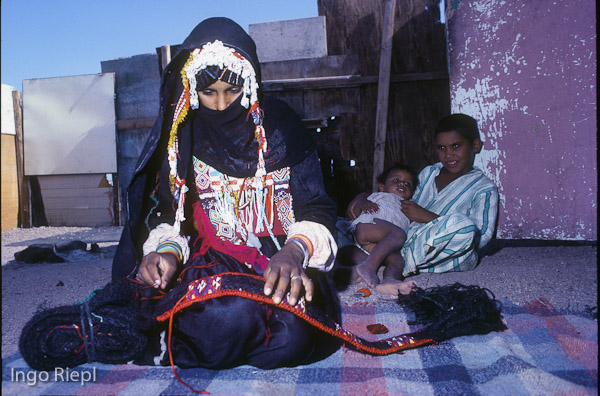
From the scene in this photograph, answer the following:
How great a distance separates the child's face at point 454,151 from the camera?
3465 mm

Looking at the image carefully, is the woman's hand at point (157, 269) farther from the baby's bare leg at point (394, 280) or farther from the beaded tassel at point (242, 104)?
the baby's bare leg at point (394, 280)

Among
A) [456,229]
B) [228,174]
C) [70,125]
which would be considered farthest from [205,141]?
[70,125]

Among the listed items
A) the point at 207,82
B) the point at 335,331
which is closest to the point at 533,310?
the point at 335,331

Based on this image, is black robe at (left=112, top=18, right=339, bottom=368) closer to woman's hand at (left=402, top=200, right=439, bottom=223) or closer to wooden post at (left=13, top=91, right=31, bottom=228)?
woman's hand at (left=402, top=200, right=439, bottom=223)

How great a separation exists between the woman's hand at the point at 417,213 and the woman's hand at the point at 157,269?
83.5 inches

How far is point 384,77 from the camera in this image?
4.49 m

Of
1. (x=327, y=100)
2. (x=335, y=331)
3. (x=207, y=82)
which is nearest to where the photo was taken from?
(x=335, y=331)

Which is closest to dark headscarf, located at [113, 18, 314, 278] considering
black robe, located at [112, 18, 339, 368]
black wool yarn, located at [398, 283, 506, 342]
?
black robe, located at [112, 18, 339, 368]

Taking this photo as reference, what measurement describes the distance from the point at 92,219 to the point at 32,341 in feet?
19.7

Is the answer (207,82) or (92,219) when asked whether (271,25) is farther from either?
(92,219)

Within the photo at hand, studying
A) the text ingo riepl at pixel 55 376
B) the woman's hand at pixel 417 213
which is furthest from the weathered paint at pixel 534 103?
the text ingo riepl at pixel 55 376

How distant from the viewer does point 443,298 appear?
2.06 metres

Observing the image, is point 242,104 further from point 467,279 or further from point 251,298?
point 467,279

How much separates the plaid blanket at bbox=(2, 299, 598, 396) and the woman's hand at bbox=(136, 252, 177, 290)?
1.13 feet
